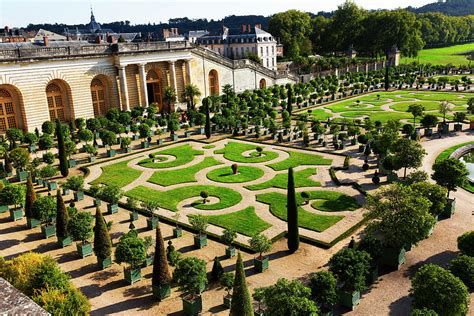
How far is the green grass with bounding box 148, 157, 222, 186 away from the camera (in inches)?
1590

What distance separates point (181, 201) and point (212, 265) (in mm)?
10859

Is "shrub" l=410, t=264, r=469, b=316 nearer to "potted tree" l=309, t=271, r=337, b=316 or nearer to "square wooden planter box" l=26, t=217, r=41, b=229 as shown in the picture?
"potted tree" l=309, t=271, r=337, b=316

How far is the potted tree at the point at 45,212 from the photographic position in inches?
1171

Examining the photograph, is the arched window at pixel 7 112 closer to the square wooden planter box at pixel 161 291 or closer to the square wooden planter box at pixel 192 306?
the square wooden planter box at pixel 161 291

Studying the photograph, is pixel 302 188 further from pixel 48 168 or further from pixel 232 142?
pixel 48 168

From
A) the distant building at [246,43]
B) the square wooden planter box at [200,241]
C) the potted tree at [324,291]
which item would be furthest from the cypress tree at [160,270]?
the distant building at [246,43]

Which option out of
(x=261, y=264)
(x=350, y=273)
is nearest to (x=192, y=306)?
(x=261, y=264)

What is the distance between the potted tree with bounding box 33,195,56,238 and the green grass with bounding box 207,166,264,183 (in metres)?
14.7

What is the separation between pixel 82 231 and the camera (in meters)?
27.1

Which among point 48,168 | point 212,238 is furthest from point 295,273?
point 48,168

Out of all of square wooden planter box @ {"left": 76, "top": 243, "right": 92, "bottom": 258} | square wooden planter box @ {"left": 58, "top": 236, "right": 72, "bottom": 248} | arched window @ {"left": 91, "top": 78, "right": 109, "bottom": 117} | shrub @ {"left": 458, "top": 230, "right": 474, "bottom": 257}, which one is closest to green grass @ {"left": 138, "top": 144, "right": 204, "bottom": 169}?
square wooden planter box @ {"left": 58, "top": 236, "right": 72, "bottom": 248}

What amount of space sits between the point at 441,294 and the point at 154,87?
62.4m

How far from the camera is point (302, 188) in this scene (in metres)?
37.2

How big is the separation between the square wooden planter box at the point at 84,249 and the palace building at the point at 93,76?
3461cm
